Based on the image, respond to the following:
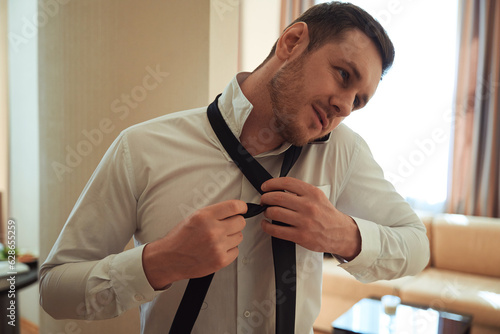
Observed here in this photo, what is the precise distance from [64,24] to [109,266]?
95 cm

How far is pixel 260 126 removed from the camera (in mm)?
1050

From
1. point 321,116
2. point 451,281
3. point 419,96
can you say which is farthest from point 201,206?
point 419,96

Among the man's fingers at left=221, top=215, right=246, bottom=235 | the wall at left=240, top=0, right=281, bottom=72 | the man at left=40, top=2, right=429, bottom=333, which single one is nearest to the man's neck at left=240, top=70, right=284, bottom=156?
the man at left=40, top=2, right=429, bottom=333

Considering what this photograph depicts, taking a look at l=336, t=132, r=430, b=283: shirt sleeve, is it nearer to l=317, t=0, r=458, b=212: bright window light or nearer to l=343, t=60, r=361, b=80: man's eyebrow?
l=343, t=60, r=361, b=80: man's eyebrow

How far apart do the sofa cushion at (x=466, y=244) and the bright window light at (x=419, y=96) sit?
1.44ft

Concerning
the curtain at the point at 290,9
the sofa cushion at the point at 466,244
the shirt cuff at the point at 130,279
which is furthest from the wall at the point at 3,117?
the sofa cushion at the point at 466,244

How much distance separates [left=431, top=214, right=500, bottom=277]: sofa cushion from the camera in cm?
349

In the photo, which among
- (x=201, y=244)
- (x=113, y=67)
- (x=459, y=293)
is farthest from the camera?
(x=459, y=293)

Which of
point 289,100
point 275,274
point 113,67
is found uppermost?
point 113,67

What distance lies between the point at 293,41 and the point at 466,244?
3364 millimetres

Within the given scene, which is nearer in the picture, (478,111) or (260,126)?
(260,126)

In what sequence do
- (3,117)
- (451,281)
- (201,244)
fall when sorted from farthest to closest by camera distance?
1. (451,281)
2. (3,117)
3. (201,244)

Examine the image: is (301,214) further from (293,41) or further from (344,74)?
(293,41)

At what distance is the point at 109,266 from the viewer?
867 mm
